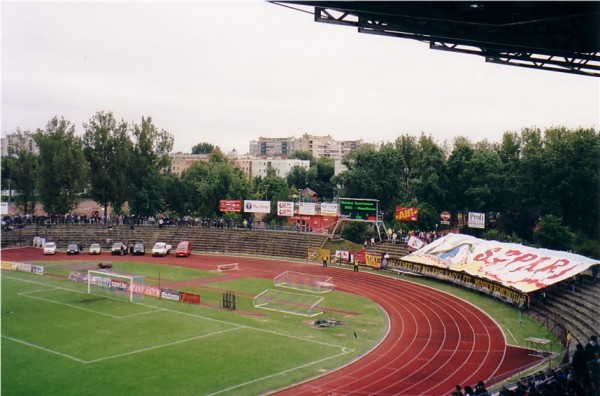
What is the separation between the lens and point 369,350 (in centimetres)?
2675

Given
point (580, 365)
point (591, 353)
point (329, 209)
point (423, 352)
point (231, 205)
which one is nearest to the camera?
point (580, 365)

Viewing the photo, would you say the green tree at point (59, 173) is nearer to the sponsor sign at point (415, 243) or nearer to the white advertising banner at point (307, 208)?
the white advertising banner at point (307, 208)

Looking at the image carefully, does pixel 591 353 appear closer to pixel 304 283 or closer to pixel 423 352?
pixel 423 352

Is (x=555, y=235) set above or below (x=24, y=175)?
below

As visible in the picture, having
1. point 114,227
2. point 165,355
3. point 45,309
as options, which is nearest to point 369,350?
point 165,355

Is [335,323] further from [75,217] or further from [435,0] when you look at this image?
[75,217]

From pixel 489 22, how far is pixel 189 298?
26.6m

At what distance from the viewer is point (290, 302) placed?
3644cm

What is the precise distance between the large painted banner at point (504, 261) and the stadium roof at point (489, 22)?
17.2m

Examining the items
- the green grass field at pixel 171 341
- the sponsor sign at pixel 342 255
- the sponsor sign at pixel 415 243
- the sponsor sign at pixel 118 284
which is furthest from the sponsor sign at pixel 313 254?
the sponsor sign at pixel 118 284

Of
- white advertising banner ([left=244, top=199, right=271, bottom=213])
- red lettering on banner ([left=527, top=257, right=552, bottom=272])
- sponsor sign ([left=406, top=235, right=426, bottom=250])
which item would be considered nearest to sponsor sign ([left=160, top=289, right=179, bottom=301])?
red lettering on banner ([left=527, top=257, right=552, bottom=272])

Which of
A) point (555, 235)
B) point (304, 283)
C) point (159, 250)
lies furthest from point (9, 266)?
point (555, 235)

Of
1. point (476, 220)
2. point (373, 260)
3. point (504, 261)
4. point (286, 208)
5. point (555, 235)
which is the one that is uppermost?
point (286, 208)

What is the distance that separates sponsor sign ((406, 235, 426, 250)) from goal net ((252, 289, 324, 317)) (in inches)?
633
